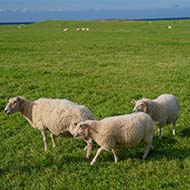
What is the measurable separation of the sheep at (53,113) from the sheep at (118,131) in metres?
0.31

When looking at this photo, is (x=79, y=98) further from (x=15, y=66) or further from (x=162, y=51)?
(x=162, y=51)

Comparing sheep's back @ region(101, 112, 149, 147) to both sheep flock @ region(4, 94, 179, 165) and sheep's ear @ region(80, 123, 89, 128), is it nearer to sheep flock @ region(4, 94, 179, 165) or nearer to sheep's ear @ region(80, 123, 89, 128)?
sheep flock @ region(4, 94, 179, 165)

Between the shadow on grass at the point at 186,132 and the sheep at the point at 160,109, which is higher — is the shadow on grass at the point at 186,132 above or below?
below

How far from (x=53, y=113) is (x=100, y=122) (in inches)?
43.8

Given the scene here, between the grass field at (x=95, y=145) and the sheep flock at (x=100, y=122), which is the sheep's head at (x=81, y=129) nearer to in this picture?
the sheep flock at (x=100, y=122)

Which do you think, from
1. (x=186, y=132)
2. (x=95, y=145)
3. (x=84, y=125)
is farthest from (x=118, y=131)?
(x=186, y=132)

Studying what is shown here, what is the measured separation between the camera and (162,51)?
90.5ft

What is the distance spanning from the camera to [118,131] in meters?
7.46

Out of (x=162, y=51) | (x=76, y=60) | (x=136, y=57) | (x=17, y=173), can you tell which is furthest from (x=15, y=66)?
(x=17, y=173)

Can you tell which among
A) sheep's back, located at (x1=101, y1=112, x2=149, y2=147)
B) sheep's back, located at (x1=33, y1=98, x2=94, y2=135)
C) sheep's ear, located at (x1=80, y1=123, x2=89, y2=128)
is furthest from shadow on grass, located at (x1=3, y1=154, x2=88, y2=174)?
sheep's back, located at (x1=101, y1=112, x2=149, y2=147)

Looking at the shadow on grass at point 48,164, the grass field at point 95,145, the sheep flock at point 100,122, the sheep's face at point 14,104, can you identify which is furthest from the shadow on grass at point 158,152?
the sheep's face at point 14,104

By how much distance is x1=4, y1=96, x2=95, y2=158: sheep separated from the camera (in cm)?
800

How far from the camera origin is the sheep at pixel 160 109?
29.0 feet

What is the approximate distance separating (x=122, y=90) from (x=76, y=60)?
8.99 meters
